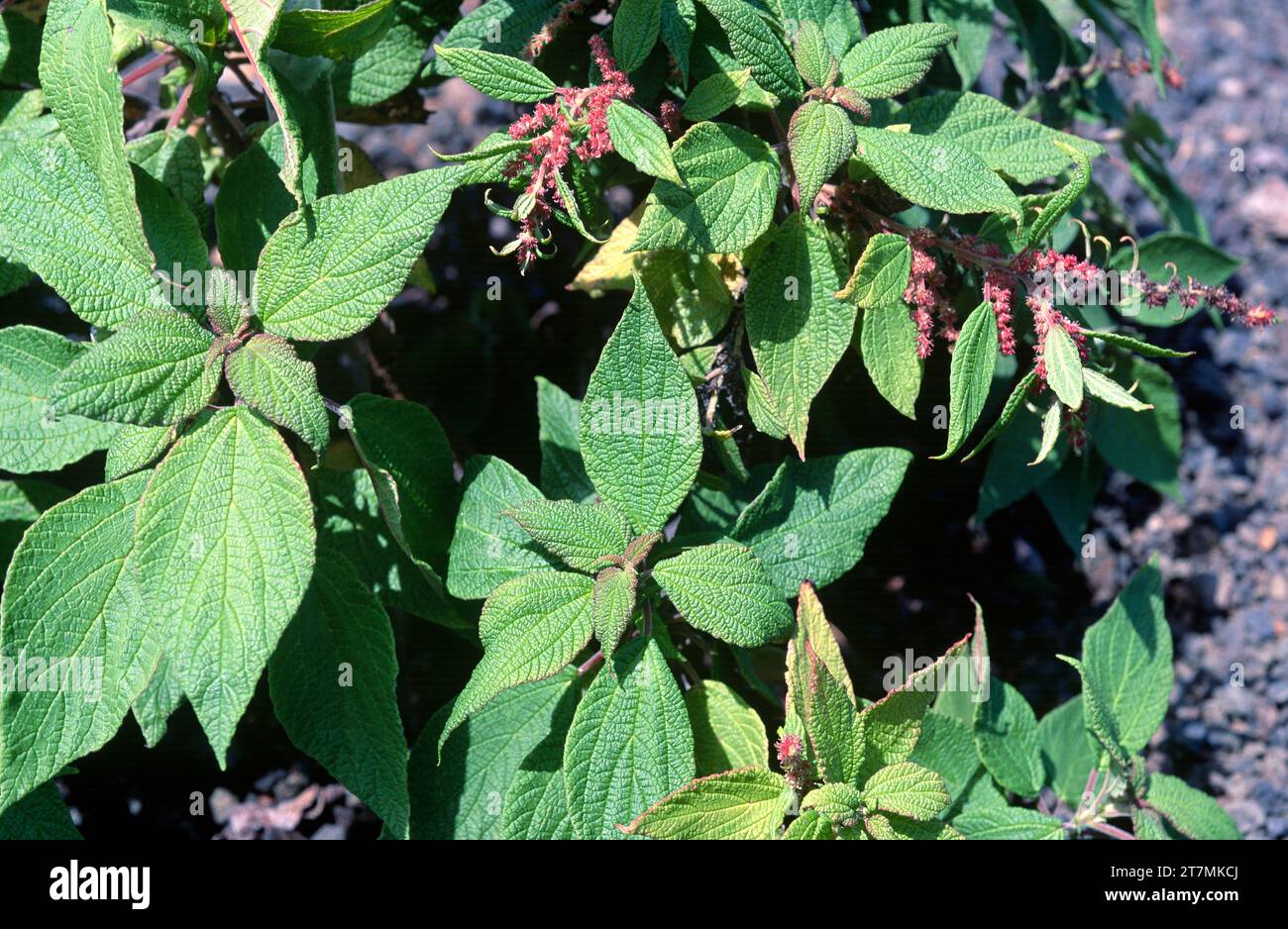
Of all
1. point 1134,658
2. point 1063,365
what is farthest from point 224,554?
point 1134,658

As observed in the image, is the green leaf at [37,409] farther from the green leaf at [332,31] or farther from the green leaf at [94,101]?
the green leaf at [332,31]

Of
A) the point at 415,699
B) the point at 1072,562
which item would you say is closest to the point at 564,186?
the point at 415,699

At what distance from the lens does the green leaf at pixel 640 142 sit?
4.03 feet

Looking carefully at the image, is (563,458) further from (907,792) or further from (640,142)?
(907,792)

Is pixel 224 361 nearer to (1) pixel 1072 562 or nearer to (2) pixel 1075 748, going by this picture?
(2) pixel 1075 748

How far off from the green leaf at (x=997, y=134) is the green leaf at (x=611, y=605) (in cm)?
68

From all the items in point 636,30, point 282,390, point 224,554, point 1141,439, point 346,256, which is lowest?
point 1141,439

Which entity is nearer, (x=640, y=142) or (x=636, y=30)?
(x=640, y=142)

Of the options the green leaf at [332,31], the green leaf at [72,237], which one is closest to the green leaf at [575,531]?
the green leaf at [72,237]

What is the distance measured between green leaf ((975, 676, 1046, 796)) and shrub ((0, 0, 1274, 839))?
0.04 ft

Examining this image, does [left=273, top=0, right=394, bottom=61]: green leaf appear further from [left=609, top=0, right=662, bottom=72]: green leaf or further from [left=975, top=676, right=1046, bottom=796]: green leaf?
[left=975, top=676, right=1046, bottom=796]: green leaf

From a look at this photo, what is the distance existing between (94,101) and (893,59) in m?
0.94

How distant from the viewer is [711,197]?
1351 millimetres

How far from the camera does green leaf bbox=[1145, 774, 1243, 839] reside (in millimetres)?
1694
